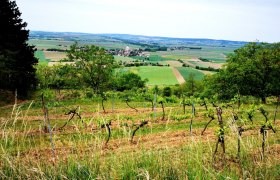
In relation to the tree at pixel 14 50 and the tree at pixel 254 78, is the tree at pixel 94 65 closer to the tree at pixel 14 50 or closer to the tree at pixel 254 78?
the tree at pixel 14 50

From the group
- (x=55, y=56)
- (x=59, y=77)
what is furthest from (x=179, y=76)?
(x=55, y=56)

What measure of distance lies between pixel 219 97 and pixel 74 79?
2389 cm

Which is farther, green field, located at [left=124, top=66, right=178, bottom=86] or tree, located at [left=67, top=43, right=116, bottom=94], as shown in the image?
green field, located at [left=124, top=66, right=178, bottom=86]

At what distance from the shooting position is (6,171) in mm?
6465

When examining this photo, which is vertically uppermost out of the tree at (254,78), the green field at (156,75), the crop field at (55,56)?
the tree at (254,78)

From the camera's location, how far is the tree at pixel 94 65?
51.4m

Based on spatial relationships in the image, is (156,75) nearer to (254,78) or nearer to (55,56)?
(55,56)

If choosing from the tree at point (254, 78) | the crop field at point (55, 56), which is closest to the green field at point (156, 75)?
the crop field at point (55, 56)

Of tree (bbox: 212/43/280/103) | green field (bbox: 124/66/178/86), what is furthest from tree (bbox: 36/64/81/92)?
green field (bbox: 124/66/178/86)

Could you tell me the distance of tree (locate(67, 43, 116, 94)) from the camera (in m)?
51.4

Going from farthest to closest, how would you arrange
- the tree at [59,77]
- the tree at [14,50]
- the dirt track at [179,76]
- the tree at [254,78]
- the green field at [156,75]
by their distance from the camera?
1. the dirt track at [179,76]
2. the green field at [156,75]
3. the tree at [59,77]
4. the tree at [254,78]
5. the tree at [14,50]

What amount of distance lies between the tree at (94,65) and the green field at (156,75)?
3488cm

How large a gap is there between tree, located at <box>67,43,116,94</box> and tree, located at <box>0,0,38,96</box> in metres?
9.60

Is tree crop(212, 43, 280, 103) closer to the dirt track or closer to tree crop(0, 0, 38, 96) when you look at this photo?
tree crop(0, 0, 38, 96)
